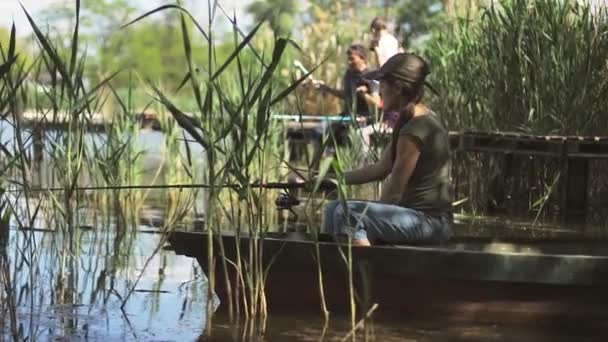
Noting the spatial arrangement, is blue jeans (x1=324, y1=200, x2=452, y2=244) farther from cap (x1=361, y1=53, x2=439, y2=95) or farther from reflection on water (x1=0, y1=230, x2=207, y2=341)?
reflection on water (x1=0, y1=230, x2=207, y2=341)

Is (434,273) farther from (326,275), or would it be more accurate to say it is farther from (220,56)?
(220,56)

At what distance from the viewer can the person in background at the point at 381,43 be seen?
12.0 metres

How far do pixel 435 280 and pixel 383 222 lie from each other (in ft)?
1.19

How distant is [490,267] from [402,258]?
1.31 feet

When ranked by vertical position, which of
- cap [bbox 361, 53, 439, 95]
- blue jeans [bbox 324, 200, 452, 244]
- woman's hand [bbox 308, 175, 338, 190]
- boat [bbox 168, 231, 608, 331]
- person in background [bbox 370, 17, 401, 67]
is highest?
person in background [bbox 370, 17, 401, 67]

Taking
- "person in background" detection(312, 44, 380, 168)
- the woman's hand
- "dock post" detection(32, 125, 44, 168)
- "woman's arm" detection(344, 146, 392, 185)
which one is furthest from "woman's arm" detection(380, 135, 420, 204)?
"person in background" detection(312, 44, 380, 168)

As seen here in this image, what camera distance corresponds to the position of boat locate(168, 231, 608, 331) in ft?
19.8

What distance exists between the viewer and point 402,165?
621cm

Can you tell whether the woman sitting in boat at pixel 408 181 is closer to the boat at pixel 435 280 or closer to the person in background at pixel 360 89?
the boat at pixel 435 280

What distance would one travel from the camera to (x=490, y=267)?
19.9ft

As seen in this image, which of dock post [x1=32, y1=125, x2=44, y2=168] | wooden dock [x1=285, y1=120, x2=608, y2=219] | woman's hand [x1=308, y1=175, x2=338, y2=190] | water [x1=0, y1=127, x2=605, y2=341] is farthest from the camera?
wooden dock [x1=285, y1=120, x2=608, y2=219]

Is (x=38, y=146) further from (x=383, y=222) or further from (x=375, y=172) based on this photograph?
(x=383, y=222)

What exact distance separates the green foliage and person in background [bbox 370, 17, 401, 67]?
791mm

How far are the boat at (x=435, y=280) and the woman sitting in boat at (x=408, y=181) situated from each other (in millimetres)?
110
